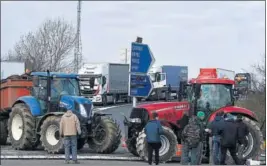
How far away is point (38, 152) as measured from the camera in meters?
22.6

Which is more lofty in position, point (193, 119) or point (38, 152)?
point (193, 119)

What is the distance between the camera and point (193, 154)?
1791cm

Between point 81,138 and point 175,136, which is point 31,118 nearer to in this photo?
point 81,138

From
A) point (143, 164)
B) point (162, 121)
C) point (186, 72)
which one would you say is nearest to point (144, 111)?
point (162, 121)

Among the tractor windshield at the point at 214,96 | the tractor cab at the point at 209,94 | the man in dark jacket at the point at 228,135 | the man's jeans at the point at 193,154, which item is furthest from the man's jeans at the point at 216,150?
the tractor windshield at the point at 214,96

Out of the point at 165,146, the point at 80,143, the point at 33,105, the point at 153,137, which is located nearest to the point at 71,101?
the point at 33,105

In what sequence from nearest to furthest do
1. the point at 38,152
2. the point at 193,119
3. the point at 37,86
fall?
the point at 193,119
the point at 38,152
the point at 37,86

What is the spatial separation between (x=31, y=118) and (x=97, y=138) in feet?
8.18

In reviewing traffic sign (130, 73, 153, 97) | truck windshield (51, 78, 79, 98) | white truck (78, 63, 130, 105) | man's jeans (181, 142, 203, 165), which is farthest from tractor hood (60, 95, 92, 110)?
white truck (78, 63, 130, 105)

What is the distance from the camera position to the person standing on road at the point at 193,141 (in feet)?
58.5

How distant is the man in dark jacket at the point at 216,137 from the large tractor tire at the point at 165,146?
122 cm

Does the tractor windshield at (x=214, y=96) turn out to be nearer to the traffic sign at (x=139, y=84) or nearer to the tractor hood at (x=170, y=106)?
the tractor hood at (x=170, y=106)

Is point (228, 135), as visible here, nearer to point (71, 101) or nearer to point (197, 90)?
point (197, 90)

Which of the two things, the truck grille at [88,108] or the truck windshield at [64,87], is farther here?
the truck windshield at [64,87]
